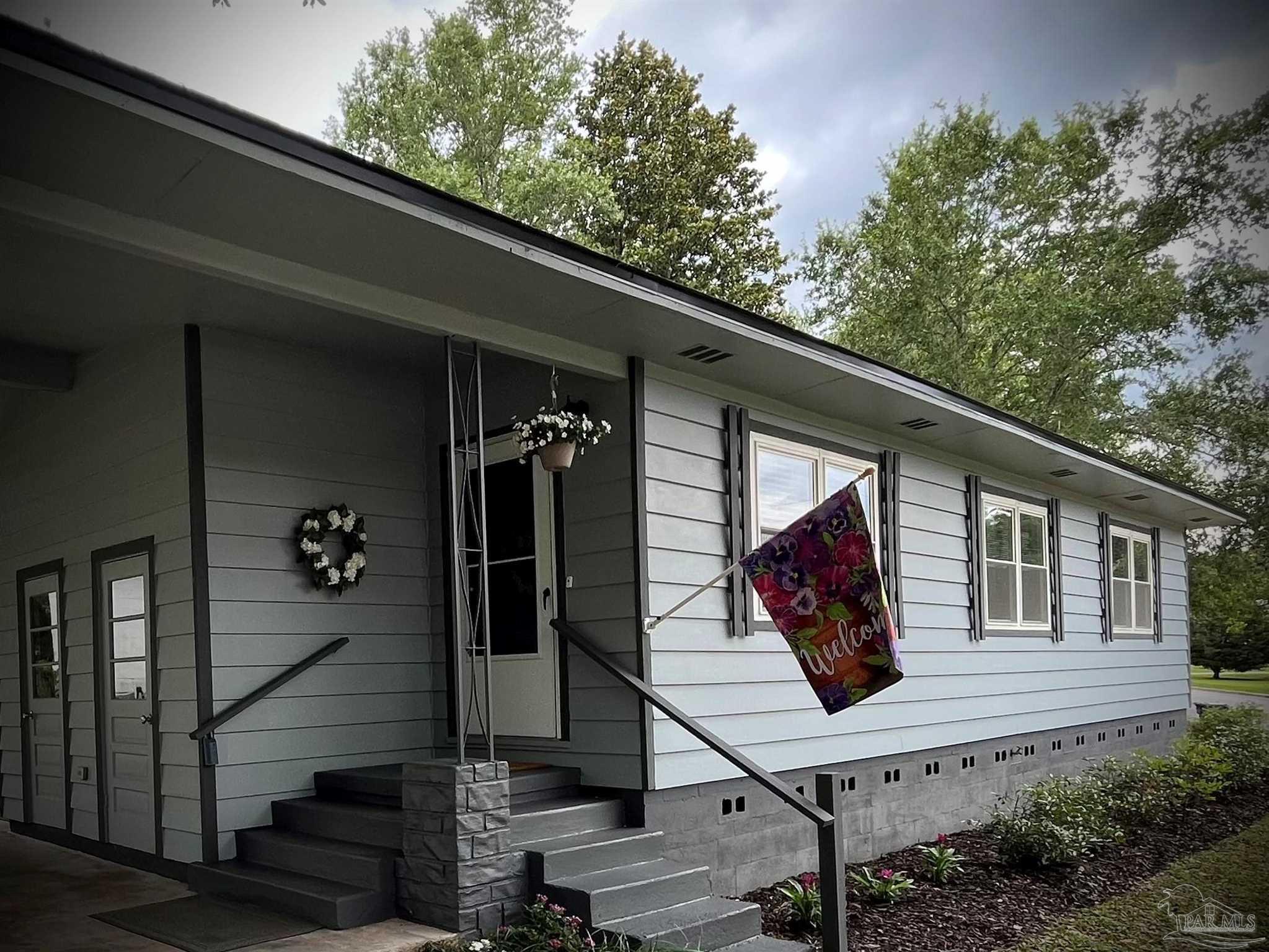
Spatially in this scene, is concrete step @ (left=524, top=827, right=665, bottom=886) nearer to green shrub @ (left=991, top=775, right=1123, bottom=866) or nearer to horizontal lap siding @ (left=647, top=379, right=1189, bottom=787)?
horizontal lap siding @ (left=647, top=379, right=1189, bottom=787)

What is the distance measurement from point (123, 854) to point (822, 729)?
4.33 metres

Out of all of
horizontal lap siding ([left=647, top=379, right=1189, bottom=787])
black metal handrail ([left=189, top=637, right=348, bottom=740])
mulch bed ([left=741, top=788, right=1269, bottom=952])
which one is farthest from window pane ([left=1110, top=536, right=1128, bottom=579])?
black metal handrail ([left=189, top=637, right=348, bottom=740])

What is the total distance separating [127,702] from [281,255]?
3.35 metres

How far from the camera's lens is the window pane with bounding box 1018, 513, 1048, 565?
9891mm

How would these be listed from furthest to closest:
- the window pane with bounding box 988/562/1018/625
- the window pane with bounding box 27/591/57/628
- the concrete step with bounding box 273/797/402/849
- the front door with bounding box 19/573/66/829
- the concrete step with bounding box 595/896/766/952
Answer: the window pane with bounding box 988/562/1018/625 < the window pane with bounding box 27/591/57/628 < the front door with bounding box 19/573/66/829 < the concrete step with bounding box 273/797/402/849 < the concrete step with bounding box 595/896/766/952

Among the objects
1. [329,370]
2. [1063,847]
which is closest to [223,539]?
[329,370]

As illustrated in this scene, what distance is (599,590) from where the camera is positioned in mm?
5898

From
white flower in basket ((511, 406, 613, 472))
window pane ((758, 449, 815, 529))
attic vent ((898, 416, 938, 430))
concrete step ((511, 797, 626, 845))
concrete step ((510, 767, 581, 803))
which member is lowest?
concrete step ((511, 797, 626, 845))

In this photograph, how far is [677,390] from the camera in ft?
20.3

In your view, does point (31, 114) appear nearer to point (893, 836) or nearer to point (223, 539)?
point (223, 539)

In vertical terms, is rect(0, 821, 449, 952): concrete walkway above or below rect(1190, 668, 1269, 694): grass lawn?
above

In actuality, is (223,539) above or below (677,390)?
below

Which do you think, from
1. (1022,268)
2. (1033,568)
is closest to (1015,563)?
(1033,568)

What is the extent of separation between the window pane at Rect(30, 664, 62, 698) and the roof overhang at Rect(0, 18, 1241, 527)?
2267mm
